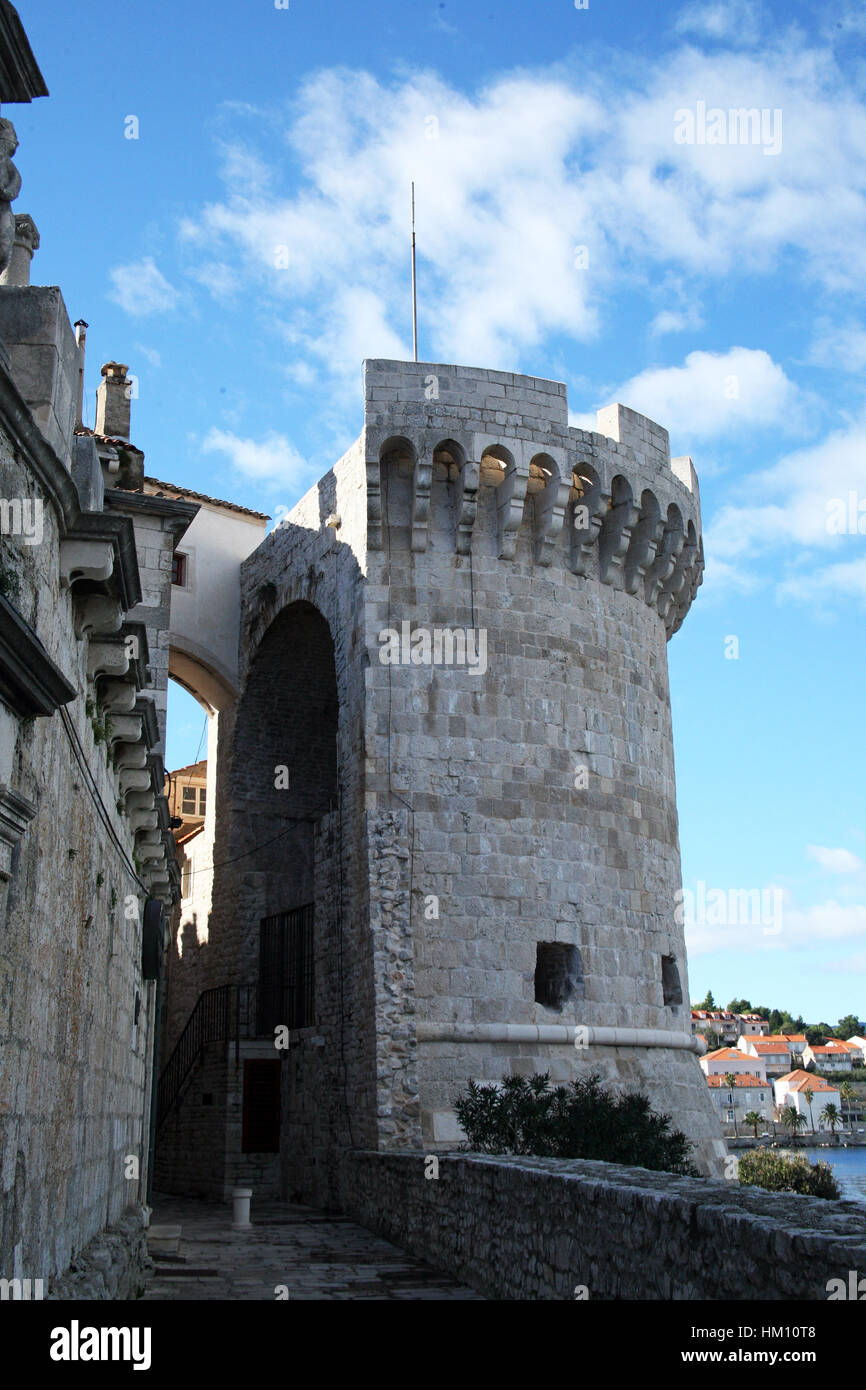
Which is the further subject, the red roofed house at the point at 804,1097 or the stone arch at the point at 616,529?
the red roofed house at the point at 804,1097

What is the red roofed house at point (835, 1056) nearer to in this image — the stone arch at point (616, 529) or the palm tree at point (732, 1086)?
the palm tree at point (732, 1086)

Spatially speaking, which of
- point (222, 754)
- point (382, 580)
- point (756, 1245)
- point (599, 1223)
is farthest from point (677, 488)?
Answer: point (756, 1245)

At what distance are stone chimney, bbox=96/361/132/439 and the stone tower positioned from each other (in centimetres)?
241

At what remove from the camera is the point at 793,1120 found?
245 ft

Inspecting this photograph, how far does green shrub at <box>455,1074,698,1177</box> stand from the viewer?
9391mm

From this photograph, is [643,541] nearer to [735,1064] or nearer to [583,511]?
[583,511]

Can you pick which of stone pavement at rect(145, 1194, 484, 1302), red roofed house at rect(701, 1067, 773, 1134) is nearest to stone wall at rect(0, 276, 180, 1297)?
stone pavement at rect(145, 1194, 484, 1302)

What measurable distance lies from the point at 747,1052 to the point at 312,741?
8882 cm

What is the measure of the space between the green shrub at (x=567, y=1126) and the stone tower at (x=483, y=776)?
1170mm

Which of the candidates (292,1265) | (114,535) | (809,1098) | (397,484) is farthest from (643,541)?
(809,1098)

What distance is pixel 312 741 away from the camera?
17.5 meters

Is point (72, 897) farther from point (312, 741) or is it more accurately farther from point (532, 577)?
point (312, 741)

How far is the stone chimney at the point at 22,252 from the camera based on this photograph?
503 cm

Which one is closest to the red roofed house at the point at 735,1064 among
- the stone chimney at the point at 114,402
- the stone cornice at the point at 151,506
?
the stone chimney at the point at 114,402
